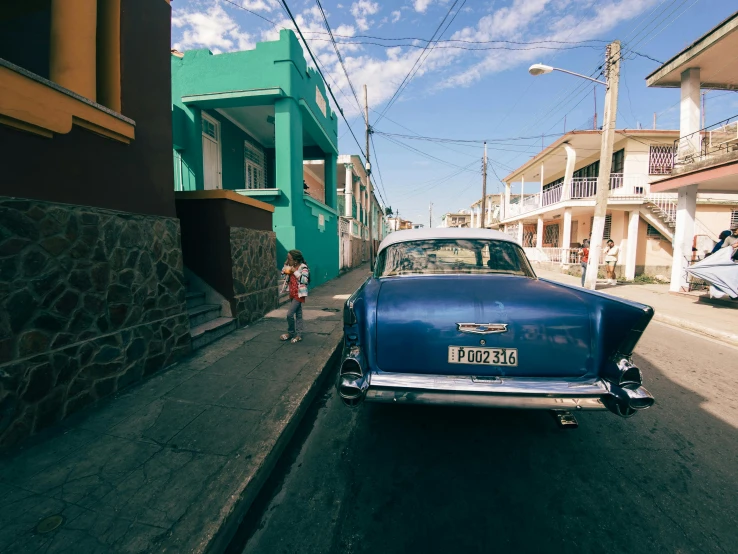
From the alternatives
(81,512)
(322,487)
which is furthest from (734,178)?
(81,512)

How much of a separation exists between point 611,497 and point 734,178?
12344 mm

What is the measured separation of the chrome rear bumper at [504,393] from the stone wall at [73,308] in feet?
8.23

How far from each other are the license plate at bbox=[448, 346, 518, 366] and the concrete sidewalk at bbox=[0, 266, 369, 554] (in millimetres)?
1564

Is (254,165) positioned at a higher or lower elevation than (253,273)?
higher

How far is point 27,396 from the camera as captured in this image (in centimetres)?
254

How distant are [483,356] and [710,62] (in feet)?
46.7

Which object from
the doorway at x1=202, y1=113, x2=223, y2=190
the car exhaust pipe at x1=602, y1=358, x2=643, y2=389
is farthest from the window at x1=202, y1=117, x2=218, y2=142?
the car exhaust pipe at x1=602, y1=358, x2=643, y2=389

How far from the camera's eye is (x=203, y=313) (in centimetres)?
525

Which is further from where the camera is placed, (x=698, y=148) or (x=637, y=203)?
(x=637, y=203)

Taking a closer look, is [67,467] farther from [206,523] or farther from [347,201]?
[347,201]

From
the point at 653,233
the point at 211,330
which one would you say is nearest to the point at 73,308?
the point at 211,330

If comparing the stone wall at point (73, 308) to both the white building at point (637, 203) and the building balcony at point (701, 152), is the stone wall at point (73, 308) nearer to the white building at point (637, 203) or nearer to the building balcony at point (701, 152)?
the building balcony at point (701, 152)

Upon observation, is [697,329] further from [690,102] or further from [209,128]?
[209,128]

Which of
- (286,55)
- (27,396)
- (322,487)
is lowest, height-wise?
(322,487)
